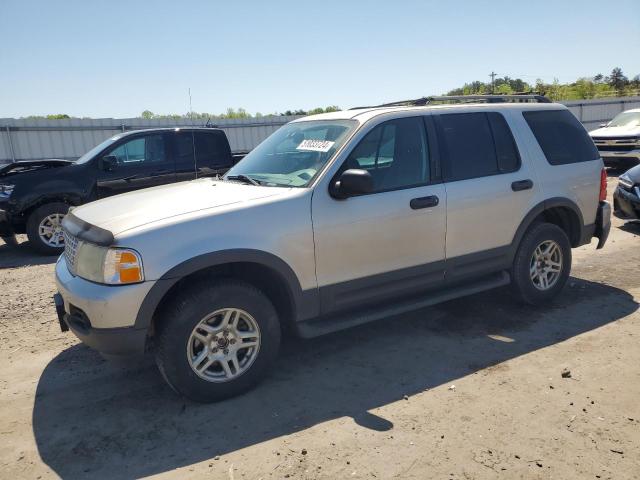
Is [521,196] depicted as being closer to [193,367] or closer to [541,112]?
[541,112]

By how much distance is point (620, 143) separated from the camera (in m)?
14.1

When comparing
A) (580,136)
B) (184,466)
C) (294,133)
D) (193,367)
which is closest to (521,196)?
(580,136)

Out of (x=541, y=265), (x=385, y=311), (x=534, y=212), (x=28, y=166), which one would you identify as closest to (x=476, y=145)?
(x=534, y=212)

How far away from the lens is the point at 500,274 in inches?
193

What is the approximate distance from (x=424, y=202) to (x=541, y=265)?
1.73 m

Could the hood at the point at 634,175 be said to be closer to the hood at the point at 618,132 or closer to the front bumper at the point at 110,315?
the hood at the point at 618,132

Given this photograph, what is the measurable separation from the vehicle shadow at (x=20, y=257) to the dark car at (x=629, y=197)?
8598 millimetres

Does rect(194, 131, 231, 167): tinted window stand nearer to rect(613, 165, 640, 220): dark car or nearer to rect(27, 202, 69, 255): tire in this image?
rect(27, 202, 69, 255): tire

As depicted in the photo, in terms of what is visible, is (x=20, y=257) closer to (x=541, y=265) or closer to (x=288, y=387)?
(x=288, y=387)

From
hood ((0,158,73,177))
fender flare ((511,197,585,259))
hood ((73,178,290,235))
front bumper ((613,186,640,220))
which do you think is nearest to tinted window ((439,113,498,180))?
fender flare ((511,197,585,259))

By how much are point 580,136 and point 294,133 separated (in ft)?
9.70

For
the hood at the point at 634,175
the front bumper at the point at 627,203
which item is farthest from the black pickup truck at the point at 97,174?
the hood at the point at 634,175

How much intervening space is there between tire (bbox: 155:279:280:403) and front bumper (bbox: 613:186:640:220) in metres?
6.58

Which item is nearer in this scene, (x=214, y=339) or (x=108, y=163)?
(x=214, y=339)
